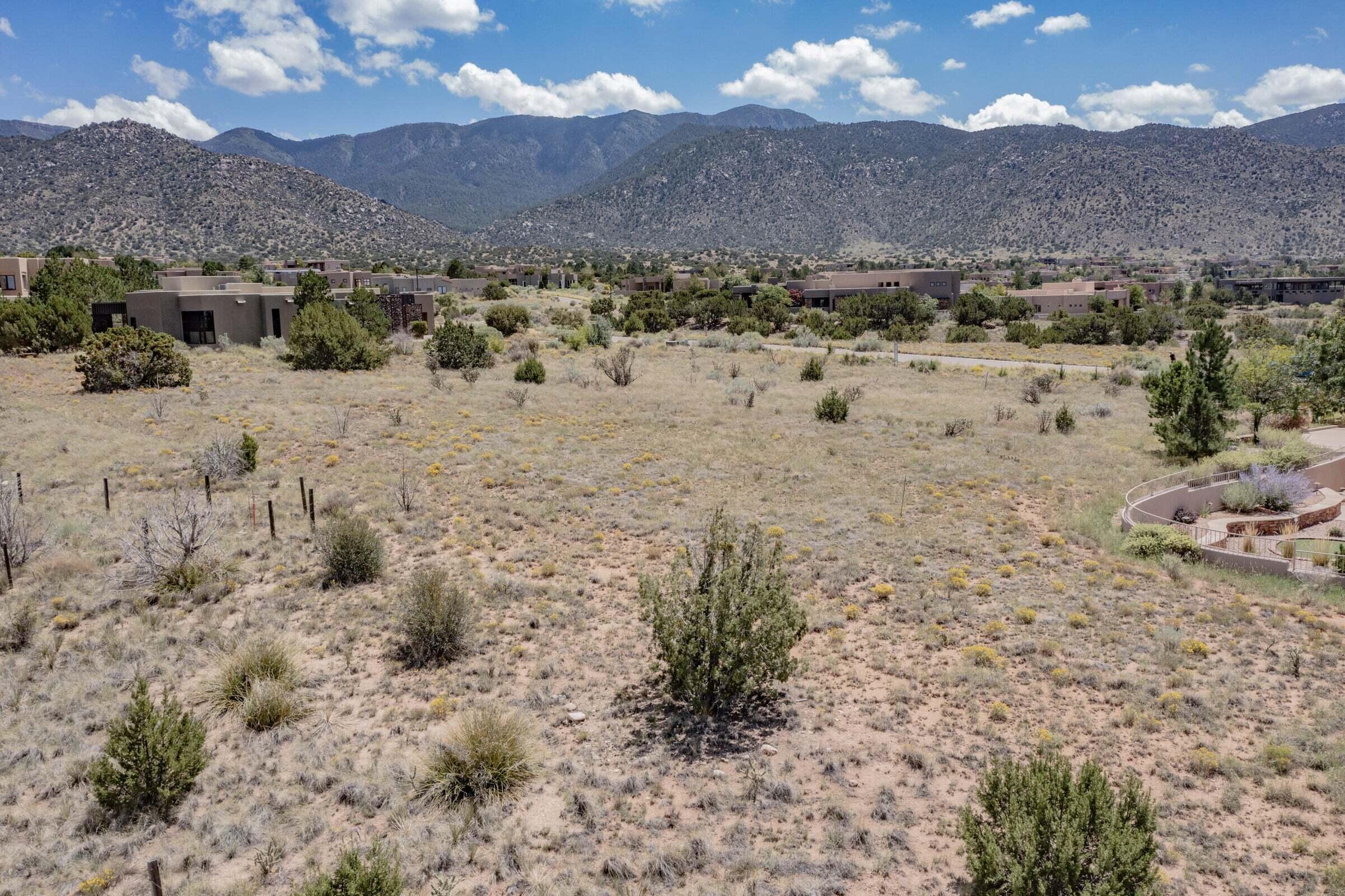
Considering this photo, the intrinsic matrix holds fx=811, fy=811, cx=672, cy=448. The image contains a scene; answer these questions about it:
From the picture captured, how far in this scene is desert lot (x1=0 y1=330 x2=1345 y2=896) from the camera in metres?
7.66

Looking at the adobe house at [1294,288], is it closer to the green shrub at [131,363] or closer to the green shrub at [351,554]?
the green shrub at [131,363]

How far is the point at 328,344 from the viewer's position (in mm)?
38062

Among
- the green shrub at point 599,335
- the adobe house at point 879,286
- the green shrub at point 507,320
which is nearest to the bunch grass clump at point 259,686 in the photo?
the green shrub at point 599,335

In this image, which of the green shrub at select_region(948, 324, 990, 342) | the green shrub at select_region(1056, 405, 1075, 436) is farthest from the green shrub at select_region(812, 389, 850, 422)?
the green shrub at select_region(948, 324, 990, 342)

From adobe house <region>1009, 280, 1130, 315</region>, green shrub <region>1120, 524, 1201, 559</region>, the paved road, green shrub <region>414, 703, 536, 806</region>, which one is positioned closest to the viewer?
green shrub <region>414, 703, 536, 806</region>

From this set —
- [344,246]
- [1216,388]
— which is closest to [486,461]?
[1216,388]

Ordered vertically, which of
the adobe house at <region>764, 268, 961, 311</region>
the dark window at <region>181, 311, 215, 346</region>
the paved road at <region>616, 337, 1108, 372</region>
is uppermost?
the adobe house at <region>764, 268, 961, 311</region>

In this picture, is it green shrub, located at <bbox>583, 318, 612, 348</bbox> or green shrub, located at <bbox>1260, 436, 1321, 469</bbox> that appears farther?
green shrub, located at <bbox>583, 318, 612, 348</bbox>

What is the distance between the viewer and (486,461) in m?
22.4

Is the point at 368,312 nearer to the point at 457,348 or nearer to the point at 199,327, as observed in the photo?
the point at 199,327

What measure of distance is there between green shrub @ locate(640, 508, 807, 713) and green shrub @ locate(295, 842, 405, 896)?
170 inches

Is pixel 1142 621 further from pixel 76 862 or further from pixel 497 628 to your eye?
pixel 76 862

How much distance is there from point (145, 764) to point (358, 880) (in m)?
3.50

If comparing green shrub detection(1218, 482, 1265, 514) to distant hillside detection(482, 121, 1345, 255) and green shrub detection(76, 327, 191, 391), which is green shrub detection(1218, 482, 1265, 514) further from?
distant hillside detection(482, 121, 1345, 255)
